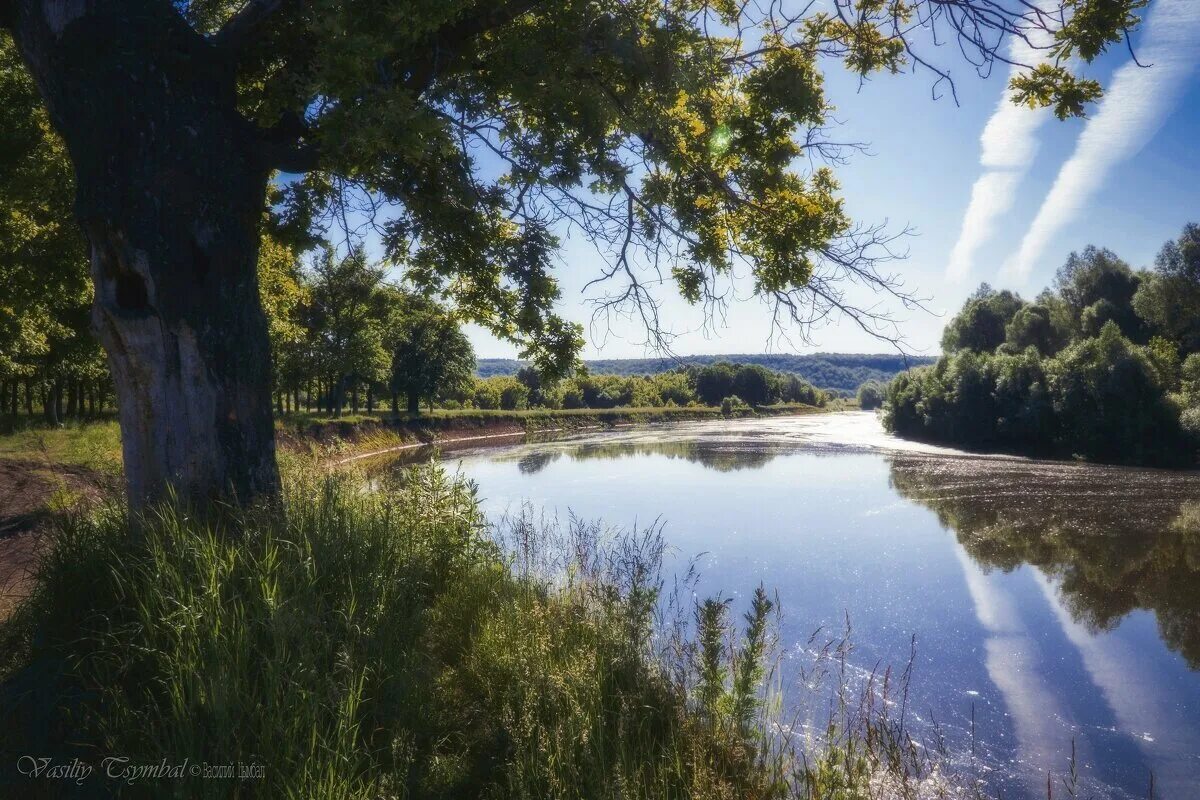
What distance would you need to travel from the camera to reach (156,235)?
4.27m

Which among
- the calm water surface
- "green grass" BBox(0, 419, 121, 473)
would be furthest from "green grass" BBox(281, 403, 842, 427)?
the calm water surface

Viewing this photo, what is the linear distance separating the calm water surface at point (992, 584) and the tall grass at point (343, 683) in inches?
97.4

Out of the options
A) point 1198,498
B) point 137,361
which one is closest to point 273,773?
point 137,361

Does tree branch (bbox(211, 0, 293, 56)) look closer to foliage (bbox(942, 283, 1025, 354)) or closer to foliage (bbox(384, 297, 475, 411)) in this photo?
foliage (bbox(384, 297, 475, 411))

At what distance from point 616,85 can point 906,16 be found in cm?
243

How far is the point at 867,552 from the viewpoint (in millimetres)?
12180

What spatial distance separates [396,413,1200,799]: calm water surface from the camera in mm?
5754

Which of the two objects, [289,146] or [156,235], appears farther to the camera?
[289,146]

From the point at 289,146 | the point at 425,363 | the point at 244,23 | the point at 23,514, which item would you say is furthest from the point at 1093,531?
the point at 425,363

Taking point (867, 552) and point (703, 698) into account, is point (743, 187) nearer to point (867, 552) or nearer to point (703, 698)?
point (703, 698)

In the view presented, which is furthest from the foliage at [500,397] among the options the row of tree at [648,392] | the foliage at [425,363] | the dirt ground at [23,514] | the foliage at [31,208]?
the dirt ground at [23,514]

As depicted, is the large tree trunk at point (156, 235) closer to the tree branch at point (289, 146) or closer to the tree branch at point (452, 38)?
the tree branch at point (289, 146)

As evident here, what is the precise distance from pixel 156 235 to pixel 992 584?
465 inches

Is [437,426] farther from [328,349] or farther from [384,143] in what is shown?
[384,143]
